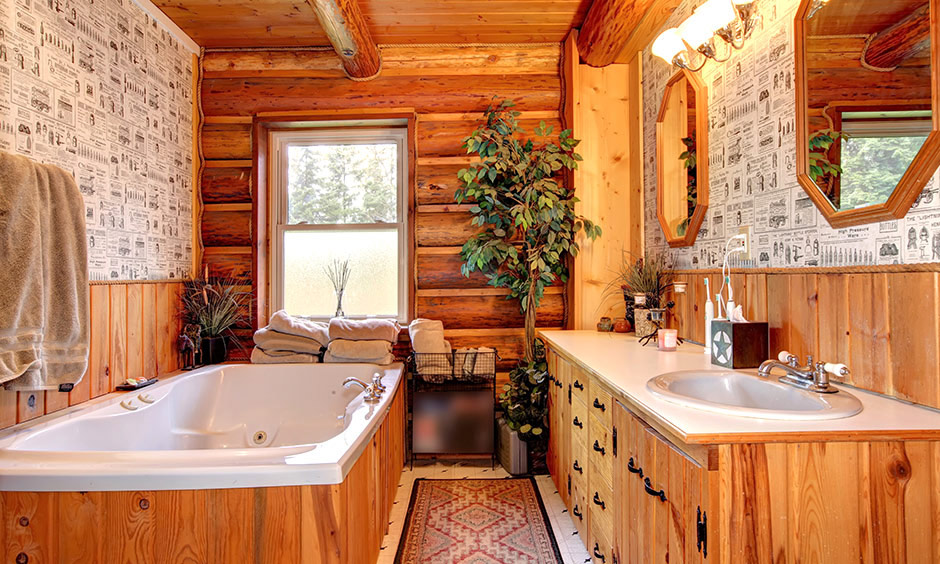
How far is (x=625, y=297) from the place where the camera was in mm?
2736

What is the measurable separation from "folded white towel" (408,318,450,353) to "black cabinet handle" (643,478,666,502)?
64.4 inches

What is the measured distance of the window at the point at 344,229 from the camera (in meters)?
3.17

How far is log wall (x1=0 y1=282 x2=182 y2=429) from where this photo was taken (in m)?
1.80

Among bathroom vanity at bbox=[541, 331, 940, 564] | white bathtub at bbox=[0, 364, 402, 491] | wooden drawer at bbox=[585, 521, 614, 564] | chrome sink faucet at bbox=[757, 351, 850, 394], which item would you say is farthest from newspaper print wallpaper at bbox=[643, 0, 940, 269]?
white bathtub at bbox=[0, 364, 402, 491]

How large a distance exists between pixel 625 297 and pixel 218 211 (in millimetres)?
2585

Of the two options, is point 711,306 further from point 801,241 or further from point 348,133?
point 348,133

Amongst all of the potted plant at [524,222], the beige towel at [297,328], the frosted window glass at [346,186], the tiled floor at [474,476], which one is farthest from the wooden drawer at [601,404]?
the frosted window glass at [346,186]

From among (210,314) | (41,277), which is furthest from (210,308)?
(41,277)

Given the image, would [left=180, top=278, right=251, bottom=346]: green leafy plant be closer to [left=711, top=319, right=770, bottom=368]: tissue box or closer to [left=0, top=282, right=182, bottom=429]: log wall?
[left=0, top=282, right=182, bottom=429]: log wall

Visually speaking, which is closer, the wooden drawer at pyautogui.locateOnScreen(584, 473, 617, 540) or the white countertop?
the white countertop

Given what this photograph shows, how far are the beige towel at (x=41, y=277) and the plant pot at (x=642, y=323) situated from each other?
7.69ft

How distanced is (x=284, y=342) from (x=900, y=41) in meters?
2.81

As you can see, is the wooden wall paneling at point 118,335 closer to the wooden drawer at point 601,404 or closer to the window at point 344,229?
the window at point 344,229

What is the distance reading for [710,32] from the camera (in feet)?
5.79
